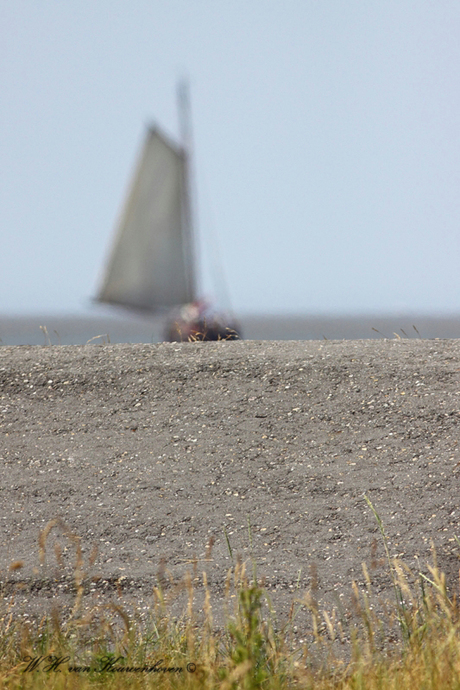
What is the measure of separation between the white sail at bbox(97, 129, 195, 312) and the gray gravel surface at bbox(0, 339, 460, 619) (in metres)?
14.2

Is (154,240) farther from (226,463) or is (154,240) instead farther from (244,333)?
(244,333)

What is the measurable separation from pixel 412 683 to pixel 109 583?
1.94 m

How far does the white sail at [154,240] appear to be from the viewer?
1958 cm

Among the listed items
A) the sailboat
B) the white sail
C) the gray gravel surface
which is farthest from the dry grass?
the white sail

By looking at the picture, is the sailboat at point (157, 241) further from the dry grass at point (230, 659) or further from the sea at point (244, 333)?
the dry grass at point (230, 659)

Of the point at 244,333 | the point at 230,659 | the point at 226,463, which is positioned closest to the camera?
the point at 230,659

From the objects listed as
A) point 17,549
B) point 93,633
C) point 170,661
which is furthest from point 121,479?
point 170,661

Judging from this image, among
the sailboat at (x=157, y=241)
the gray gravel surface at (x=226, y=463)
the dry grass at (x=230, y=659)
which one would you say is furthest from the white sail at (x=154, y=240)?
the dry grass at (x=230, y=659)

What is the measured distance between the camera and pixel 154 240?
67.8ft

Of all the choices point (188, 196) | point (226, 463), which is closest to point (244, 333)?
point (188, 196)

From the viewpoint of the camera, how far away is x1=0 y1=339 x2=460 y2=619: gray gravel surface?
346 cm

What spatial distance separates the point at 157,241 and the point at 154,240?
0.51 feet

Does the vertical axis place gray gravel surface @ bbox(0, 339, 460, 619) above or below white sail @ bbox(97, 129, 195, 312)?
below

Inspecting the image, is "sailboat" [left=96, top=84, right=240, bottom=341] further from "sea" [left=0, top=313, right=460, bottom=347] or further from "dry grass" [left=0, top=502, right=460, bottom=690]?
"dry grass" [left=0, top=502, right=460, bottom=690]
